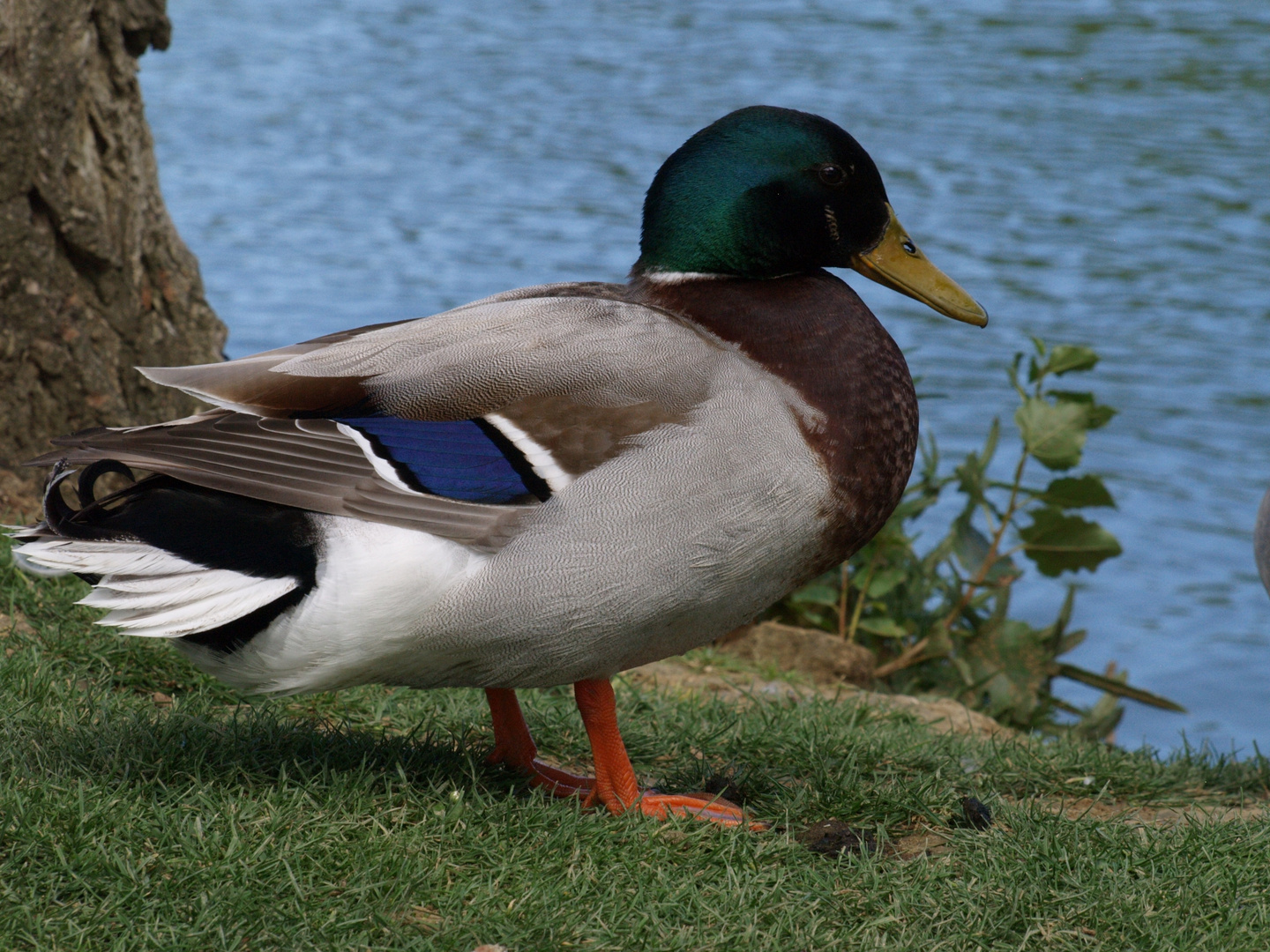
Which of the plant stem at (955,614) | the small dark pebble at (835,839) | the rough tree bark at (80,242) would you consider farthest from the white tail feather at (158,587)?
the plant stem at (955,614)

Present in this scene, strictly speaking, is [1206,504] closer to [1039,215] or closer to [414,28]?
[1039,215]

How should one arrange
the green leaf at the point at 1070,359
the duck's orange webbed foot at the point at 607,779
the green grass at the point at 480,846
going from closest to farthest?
the green grass at the point at 480,846, the duck's orange webbed foot at the point at 607,779, the green leaf at the point at 1070,359

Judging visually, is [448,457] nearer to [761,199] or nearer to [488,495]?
[488,495]

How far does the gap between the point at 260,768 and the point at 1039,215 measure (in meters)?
8.77

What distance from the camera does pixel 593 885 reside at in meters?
2.46

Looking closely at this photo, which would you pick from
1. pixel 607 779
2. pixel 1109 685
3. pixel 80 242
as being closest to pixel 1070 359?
pixel 1109 685

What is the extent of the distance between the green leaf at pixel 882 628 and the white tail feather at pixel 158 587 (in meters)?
2.73

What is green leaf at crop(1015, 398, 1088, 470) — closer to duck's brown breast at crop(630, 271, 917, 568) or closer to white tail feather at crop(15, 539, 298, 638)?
duck's brown breast at crop(630, 271, 917, 568)

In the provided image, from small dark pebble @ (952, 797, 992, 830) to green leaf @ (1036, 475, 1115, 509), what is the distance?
6.05ft

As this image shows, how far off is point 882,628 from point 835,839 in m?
2.10

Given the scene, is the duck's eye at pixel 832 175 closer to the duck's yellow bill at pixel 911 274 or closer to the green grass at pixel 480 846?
the duck's yellow bill at pixel 911 274

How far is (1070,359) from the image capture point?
4.43 meters

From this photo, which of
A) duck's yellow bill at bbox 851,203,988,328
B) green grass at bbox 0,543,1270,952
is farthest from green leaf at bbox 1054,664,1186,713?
duck's yellow bill at bbox 851,203,988,328

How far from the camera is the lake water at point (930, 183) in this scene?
23.4 ft
